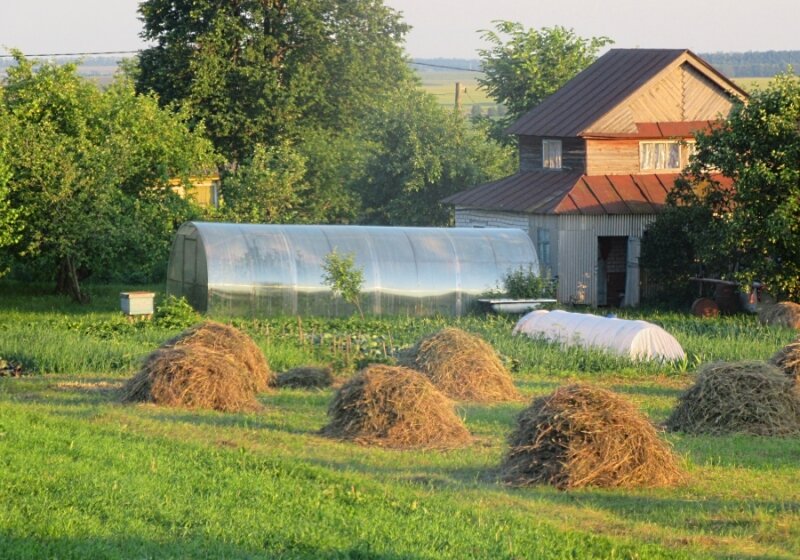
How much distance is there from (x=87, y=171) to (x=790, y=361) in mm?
21594

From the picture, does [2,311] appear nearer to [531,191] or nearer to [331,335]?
[331,335]

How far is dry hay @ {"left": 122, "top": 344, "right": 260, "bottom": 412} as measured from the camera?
17469 mm

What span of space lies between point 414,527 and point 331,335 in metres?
15.8

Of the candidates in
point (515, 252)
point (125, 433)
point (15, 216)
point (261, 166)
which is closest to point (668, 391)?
point (125, 433)

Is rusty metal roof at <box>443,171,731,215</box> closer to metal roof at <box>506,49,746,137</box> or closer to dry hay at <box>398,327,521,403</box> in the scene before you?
metal roof at <box>506,49,746,137</box>

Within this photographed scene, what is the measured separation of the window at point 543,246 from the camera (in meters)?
38.0

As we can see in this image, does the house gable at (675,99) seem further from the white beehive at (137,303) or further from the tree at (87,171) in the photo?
the white beehive at (137,303)

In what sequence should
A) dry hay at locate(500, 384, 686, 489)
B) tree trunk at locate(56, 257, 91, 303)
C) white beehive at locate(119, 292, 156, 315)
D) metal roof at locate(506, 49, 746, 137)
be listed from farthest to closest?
metal roof at locate(506, 49, 746, 137)
tree trunk at locate(56, 257, 91, 303)
white beehive at locate(119, 292, 156, 315)
dry hay at locate(500, 384, 686, 489)

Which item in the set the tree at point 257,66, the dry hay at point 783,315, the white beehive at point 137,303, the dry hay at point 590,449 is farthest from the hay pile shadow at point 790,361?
the tree at point 257,66

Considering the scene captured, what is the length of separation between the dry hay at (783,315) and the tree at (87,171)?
16093mm

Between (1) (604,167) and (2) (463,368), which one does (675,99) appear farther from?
(2) (463,368)

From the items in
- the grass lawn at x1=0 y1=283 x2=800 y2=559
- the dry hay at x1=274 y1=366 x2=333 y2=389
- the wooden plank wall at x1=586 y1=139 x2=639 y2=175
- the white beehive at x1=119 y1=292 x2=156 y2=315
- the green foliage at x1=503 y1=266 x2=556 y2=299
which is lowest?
the grass lawn at x1=0 y1=283 x2=800 y2=559

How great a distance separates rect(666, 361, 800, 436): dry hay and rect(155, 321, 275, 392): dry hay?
6308mm

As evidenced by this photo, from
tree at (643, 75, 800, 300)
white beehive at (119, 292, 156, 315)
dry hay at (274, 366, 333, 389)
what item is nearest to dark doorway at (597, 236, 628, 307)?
tree at (643, 75, 800, 300)
